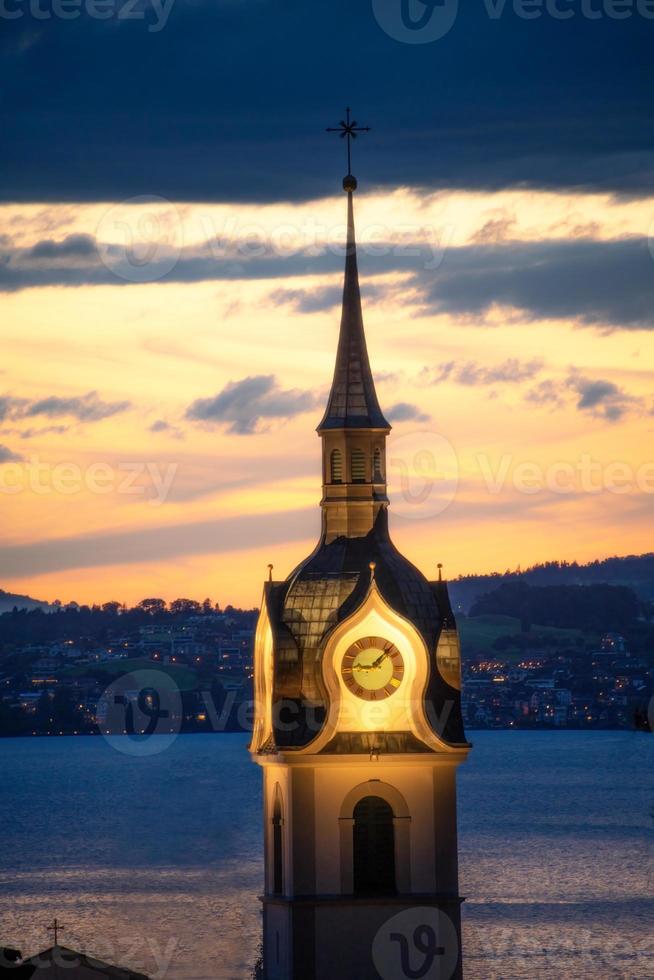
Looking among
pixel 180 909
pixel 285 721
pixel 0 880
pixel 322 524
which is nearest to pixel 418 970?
pixel 285 721

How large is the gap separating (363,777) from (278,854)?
271cm

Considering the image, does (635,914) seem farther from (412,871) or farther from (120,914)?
(412,871)

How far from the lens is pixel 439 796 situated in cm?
5978

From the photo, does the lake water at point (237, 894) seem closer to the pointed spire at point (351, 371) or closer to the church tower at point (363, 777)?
the church tower at point (363, 777)

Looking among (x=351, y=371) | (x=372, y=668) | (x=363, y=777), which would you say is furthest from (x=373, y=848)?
(x=351, y=371)

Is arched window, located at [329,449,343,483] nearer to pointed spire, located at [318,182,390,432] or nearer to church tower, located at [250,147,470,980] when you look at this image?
pointed spire, located at [318,182,390,432]

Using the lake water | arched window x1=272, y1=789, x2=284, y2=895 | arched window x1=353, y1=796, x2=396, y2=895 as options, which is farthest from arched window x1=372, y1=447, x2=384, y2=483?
the lake water

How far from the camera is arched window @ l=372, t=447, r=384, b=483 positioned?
61906 mm

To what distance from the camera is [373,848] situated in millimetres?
59875

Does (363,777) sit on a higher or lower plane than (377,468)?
lower

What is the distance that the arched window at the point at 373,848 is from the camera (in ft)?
196

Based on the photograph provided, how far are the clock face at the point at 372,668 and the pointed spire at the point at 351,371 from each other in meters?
4.99

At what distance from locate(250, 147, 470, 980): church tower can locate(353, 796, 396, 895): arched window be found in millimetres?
21

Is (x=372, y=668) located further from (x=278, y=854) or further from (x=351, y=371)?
(x=351, y=371)
